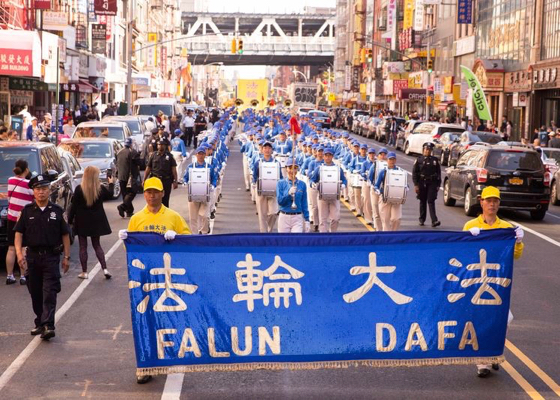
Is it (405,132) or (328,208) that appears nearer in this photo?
(328,208)

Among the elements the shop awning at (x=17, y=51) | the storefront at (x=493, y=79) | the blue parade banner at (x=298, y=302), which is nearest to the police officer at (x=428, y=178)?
the blue parade banner at (x=298, y=302)

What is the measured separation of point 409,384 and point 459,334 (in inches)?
27.6

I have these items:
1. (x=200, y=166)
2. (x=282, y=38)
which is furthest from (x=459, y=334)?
(x=282, y=38)

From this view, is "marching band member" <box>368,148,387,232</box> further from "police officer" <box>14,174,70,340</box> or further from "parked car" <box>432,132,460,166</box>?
"parked car" <box>432,132,460,166</box>

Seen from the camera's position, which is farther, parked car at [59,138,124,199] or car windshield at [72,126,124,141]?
car windshield at [72,126,124,141]

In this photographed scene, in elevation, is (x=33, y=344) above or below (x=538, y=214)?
above

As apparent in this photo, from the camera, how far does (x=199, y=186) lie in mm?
17828

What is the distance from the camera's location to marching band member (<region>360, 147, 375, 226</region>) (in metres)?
20.7

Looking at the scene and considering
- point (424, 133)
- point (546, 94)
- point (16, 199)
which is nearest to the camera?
point (16, 199)

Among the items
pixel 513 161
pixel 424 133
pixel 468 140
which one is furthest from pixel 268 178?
pixel 424 133

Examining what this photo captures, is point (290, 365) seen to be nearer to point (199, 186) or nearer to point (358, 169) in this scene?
point (199, 186)

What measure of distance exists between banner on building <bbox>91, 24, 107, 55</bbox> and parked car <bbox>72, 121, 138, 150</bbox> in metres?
32.3

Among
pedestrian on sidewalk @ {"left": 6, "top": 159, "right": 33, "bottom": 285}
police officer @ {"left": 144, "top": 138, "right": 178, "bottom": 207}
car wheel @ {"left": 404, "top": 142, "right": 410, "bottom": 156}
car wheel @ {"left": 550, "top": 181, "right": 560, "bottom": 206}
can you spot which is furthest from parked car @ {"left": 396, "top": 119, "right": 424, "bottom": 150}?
pedestrian on sidewalk @ {"left": 6, "top": 159, "right": 33, "bottom": 285}

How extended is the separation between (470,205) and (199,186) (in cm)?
764
